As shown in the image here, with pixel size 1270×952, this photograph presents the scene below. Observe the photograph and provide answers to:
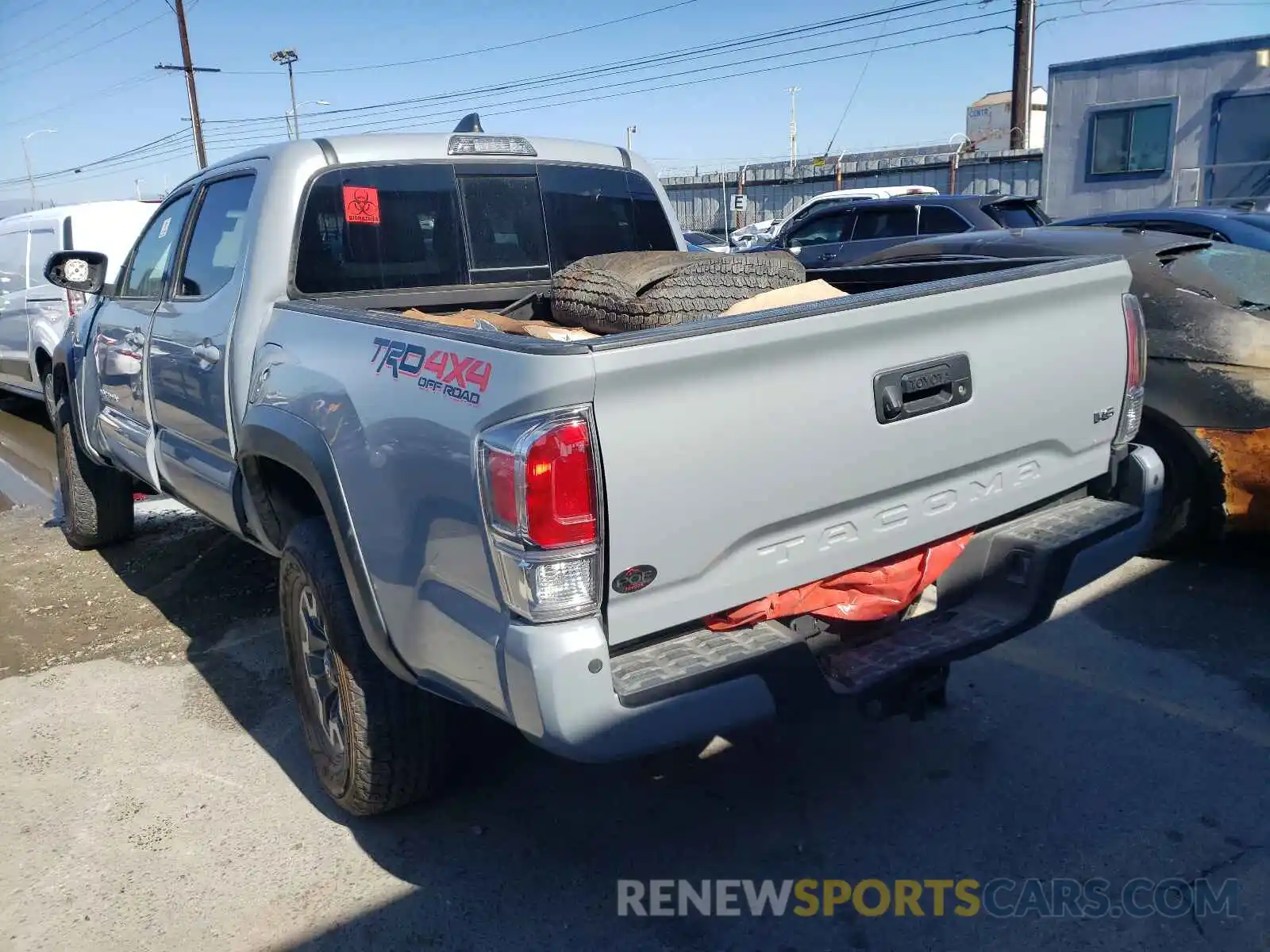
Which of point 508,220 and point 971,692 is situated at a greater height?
point 508,220

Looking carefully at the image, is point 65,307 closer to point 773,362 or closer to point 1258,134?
point 773,362

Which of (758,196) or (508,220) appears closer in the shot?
(508,220)

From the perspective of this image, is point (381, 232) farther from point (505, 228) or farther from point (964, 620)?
point (964, 620)

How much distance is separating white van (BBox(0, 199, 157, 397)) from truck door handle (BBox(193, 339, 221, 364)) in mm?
5893

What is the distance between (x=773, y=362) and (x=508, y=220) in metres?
2.30

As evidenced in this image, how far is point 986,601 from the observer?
302cm

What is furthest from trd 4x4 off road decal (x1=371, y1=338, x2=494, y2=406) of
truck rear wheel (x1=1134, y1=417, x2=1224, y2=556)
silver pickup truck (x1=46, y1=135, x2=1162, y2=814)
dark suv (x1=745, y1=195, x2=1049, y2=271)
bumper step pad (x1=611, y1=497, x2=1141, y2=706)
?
dark suv (x1=745, y1=195, x2=1049, y2=271)

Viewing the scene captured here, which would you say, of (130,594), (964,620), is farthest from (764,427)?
(130,594)

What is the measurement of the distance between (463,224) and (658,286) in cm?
122

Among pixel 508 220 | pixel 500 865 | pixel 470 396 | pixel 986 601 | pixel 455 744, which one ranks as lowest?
pixel 500 865

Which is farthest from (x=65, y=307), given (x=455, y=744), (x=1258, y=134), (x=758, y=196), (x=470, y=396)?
(x=758, y=196)

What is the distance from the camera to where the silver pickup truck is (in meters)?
2.23

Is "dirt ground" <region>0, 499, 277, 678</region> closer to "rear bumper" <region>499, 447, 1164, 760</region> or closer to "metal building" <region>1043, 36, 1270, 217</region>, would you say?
"rear bumper" <region>499, 447, 1164, 760</region>

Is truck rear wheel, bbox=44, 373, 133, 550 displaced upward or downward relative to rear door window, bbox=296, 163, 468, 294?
downward
